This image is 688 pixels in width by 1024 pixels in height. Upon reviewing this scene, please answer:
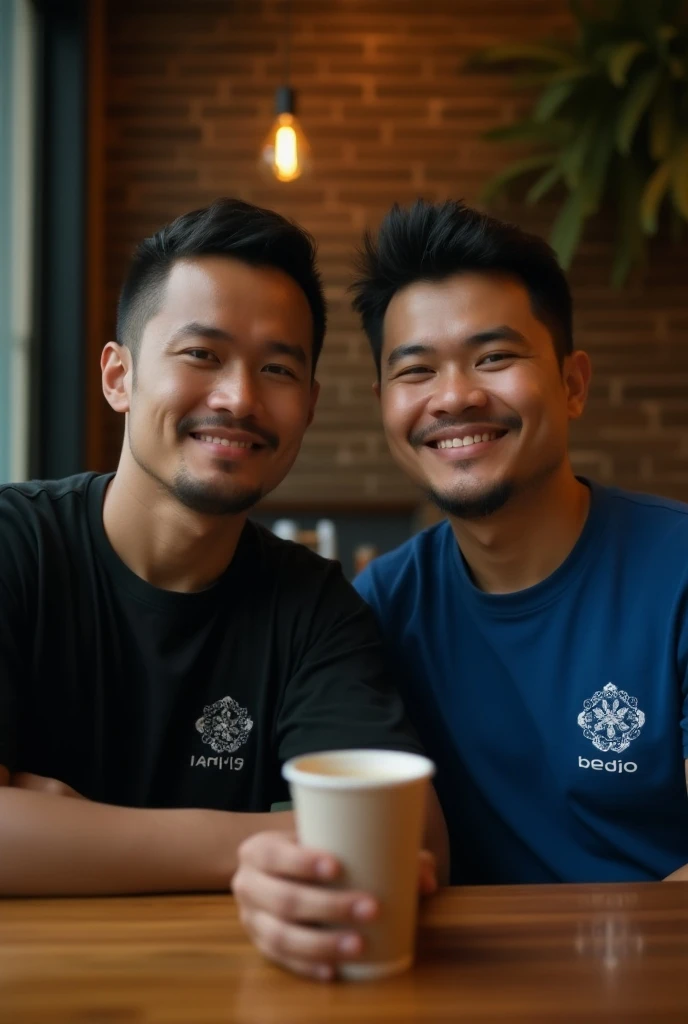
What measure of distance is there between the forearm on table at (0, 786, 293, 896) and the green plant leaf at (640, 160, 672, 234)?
3.37 m

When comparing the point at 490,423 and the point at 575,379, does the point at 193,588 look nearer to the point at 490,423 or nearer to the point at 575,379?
the point at 490,423

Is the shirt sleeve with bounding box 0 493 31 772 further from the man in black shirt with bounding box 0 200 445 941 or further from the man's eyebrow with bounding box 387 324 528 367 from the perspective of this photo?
the man's eyebrow with bounding box 387 324 528 367

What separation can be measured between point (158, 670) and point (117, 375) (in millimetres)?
467

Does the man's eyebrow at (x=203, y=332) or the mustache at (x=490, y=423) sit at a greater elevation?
the man's eyebrow at (x=203, y=332)

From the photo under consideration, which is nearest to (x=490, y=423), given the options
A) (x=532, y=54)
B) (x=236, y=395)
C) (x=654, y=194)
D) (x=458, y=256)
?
(x=458, y=256)

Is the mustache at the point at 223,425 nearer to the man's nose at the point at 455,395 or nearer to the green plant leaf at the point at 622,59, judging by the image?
the man's nose at the point at 455,395

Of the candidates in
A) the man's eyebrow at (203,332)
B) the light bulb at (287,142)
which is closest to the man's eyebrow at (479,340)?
the man's eyebrow at (203,332)

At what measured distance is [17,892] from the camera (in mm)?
980

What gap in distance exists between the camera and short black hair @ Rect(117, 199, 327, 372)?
4.64 feet

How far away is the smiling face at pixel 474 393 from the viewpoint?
1.52 meters

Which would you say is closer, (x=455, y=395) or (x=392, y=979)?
(x=392, y=979)

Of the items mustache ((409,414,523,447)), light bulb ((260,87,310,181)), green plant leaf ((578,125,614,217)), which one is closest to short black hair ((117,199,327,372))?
mustache ((409,414,523,447))

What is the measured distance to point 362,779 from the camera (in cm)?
74

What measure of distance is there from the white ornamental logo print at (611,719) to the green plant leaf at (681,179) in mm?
2842
